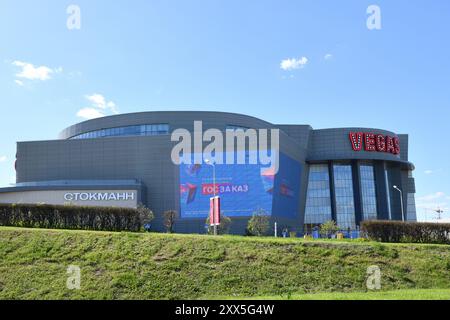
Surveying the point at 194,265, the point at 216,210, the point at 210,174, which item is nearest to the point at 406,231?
the point at 216,210

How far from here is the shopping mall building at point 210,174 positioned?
5881 centimetres

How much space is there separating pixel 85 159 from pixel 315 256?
167 ft

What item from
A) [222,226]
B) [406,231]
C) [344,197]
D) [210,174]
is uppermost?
[210,174]

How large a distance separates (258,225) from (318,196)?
96.2 feet

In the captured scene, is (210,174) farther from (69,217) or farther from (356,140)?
(69,217)

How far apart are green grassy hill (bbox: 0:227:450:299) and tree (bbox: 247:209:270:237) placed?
29231 millimetres

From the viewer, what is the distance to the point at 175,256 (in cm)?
1980

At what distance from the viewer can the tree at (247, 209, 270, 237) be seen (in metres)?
51.8

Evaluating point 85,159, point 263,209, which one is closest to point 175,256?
point 263,209

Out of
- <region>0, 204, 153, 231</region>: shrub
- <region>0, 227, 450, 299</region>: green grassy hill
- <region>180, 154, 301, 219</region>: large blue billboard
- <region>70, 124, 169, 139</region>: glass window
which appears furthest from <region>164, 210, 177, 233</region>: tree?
<region>0, 227, 450, 299</region>: green grassy hill

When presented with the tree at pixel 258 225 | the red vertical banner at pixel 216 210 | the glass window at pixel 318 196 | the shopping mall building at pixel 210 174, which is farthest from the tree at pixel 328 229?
the red vertical banner at pixel 216 210

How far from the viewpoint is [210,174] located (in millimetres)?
59125

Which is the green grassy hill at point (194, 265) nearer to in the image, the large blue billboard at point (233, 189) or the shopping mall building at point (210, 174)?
the shopping mall building at point (210, 174)
